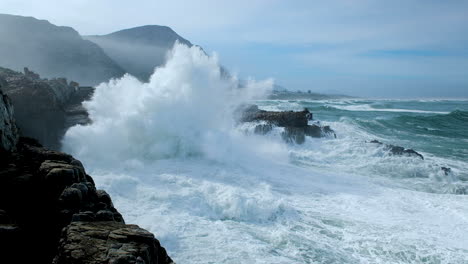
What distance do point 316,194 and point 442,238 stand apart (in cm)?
378

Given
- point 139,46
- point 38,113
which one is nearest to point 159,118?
point 38,113

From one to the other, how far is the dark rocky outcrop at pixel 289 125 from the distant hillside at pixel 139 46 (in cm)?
6726

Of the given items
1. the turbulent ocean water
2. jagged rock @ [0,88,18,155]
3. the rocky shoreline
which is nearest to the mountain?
the turbulent ocean water

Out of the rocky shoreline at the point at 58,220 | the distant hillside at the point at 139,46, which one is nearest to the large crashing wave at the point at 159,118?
the rocky shoreline at the point at 58,220

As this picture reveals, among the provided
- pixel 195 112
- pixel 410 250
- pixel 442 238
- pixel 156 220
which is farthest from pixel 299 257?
pixel 195 112

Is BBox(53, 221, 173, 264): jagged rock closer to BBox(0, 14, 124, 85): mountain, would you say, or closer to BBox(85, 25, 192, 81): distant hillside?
BBox(0, 14, 124, 85): mountain

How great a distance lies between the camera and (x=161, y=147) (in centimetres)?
1412

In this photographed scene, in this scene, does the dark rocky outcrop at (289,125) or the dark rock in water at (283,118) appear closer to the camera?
the dark rocky outcrop at (289,125)

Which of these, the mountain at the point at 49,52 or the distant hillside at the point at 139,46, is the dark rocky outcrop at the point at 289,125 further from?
the distant hillside at the point at 139,46

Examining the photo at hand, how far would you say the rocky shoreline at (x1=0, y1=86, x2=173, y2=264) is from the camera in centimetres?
395

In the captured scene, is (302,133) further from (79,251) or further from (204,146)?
(79,251)

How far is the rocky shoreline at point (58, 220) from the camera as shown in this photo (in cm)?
395

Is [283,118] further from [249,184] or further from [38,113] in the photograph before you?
[38,113]

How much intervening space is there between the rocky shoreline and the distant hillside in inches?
3214
